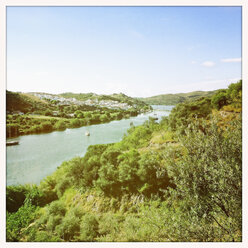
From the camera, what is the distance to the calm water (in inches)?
271

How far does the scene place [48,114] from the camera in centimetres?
784

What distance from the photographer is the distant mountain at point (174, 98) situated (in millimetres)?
10027

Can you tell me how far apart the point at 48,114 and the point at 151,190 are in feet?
20.0

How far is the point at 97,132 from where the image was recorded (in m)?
8.63

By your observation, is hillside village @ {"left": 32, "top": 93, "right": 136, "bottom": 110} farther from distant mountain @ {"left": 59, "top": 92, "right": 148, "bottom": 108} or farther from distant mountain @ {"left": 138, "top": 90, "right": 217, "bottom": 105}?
distant mountain @ {"left": 138, "top": 90, "right": 217, "bottom": 105}

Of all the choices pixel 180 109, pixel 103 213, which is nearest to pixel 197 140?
pixel 103 213

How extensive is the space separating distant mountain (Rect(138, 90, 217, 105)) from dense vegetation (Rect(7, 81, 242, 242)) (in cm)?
49

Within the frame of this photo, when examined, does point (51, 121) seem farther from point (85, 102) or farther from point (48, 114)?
point (85, 102)

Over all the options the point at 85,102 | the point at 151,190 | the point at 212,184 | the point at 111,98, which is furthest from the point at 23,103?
the point at 212,184

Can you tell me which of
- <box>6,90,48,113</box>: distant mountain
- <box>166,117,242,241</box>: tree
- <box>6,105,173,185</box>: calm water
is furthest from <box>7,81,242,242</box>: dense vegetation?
<box>6,90,48,113</box>: distant mountain

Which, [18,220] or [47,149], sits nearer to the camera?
[18,220]

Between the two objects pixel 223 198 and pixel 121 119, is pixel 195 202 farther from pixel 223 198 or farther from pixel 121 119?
pixel 121 119

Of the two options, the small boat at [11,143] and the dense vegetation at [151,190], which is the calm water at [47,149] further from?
the dense vegetation at [151,190]

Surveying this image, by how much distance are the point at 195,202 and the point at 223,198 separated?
662mm
